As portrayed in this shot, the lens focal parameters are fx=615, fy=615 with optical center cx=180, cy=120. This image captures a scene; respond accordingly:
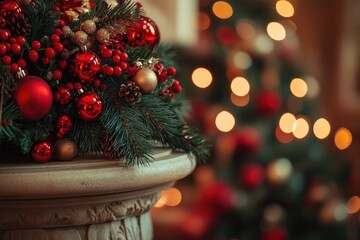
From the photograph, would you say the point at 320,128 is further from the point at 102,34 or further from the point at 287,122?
the point at 102,34

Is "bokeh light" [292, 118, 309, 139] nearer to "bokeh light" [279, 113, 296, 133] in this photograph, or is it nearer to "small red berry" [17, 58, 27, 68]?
"bokeh light" [279, 113, 296, 133]

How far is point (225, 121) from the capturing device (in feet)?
7.98

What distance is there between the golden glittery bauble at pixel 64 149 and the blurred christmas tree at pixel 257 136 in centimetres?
143

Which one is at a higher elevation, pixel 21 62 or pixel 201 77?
pixel 21 62

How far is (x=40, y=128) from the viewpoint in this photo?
914 mm

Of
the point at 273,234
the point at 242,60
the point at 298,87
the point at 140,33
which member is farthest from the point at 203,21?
the point at 140,33

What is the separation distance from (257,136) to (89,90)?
152cm

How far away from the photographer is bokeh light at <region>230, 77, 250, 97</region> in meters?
2.47

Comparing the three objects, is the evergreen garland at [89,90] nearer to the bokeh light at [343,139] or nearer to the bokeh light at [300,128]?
the bokeh light at [300,128]

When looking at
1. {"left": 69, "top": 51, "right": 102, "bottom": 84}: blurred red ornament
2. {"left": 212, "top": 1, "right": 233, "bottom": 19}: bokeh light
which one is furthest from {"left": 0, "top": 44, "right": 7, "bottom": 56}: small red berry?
{"left": 212, "top": 1, "right": 233, "bottom": 19}: bokeh light

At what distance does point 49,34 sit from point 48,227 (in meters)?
0.30

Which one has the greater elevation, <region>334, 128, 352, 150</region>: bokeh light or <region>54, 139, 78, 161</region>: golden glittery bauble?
<region>54, 139, 78, 161</region>: golden glittery bauble

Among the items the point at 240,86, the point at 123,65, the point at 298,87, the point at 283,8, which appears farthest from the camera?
the point at 283,8

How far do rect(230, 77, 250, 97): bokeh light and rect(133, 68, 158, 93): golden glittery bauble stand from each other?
1509 mm
